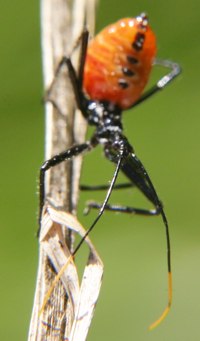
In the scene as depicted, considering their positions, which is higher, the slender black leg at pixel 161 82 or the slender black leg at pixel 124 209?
the slender black leg at pixel 161 82

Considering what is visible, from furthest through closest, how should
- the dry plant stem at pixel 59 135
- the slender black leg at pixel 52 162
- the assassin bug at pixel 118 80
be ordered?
the assassin bug at pixel 118 80
the slender black leg at pixel 52 162
the dry plant stem at pixel 59 135

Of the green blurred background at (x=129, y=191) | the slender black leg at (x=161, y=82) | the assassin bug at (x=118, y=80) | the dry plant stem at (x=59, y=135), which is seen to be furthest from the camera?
the green blurred background at (x=129, y=191)

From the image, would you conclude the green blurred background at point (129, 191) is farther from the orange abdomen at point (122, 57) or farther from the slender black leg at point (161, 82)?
the orange abdomen at point (122, 57)

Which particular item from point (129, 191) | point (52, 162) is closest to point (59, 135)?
point (52, 162)

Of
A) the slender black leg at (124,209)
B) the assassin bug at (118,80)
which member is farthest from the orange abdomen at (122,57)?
the slender black leg at (124,209)

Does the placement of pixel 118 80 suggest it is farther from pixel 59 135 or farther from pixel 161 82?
pixel 59 135

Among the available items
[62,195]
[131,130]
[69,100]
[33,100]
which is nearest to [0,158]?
[33,100]

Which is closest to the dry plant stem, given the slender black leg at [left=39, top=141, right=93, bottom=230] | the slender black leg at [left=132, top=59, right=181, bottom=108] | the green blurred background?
the slender black leg at [left=39, top=141, right=93, bottom=230]
